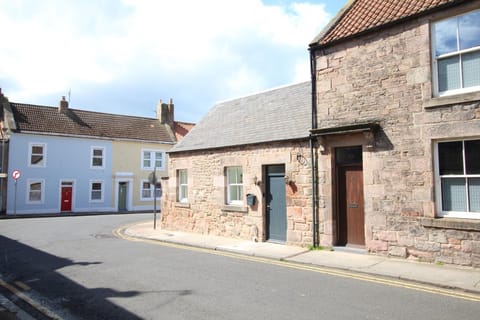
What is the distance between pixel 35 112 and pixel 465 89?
31092mm

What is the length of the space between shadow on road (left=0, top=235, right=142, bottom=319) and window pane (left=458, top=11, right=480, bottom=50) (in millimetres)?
8960

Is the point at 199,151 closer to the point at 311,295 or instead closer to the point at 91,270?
the point at 91,270

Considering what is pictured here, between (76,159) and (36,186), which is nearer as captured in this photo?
(36,186)

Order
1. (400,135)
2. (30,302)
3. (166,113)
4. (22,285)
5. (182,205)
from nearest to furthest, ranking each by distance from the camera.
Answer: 1. (30,302)
2. (22,285)
3. (400,135)
4. (182,205)
5. (166,113)

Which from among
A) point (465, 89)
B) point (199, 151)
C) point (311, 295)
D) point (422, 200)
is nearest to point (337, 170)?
point (422, 200)

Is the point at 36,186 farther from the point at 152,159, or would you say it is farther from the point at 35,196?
the point at 152,159

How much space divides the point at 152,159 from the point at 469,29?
2962 centimetres

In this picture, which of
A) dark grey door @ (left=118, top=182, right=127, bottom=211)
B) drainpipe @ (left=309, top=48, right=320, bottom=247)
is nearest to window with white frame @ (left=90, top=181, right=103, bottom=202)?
dark grey door @ (left=118, top=182, right=127, bottom=211)

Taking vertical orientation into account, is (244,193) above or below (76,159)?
below

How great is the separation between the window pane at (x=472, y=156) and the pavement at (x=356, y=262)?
220 centimetres

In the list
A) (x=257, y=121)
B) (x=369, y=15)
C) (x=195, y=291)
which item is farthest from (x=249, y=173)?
(x=195, y=291)

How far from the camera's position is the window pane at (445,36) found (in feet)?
28.7

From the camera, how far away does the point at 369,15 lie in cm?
1038

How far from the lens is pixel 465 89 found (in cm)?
849
